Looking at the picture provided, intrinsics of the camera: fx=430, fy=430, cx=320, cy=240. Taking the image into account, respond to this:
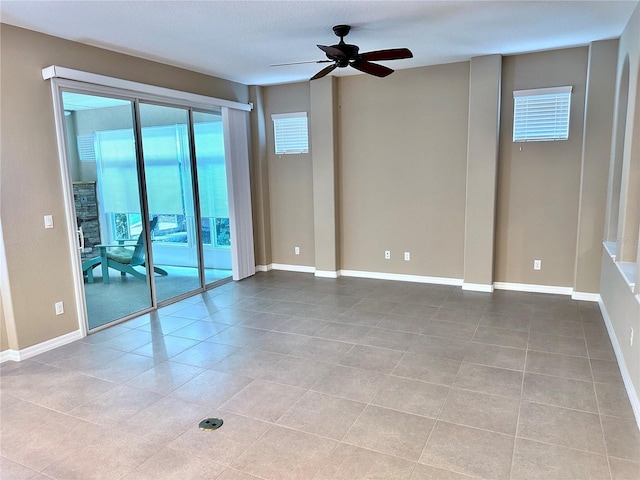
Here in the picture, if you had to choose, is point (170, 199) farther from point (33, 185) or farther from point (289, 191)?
point (289, 191)

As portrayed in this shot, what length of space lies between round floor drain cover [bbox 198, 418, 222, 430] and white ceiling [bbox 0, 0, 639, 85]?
286 centimetres

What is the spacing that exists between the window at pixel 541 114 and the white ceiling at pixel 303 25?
1.56ft

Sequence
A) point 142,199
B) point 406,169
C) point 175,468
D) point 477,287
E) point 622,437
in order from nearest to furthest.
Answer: point 175,468 → point 622,437 → point 142,199 → point 477,287 → point 406,169

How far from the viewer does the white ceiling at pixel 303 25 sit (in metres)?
3.21

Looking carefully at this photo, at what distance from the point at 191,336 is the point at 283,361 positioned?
1.08 meters

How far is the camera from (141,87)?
14.4ft

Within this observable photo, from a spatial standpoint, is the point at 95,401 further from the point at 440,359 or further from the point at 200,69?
the point at 200,69

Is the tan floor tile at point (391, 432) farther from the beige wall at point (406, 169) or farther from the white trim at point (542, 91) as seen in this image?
the white trim at point (542, 91)

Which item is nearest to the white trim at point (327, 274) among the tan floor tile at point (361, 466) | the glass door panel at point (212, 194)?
the glass door panel at point (212, 194)

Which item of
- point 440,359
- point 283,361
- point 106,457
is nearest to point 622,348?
point 440,359

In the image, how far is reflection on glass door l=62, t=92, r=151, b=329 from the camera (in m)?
4.08

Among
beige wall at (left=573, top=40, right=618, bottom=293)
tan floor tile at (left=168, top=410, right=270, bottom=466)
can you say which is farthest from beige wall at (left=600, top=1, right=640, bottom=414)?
tan floor tile at (left=168, top=410, right=270, bottom=466)

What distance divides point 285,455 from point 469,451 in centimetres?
98

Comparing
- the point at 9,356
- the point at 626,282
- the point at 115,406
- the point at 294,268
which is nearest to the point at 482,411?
the point at 626,282
